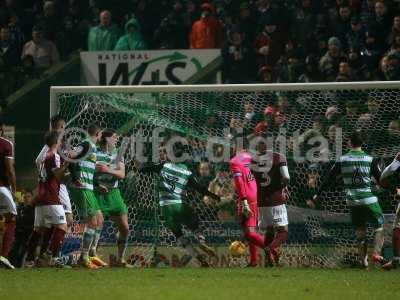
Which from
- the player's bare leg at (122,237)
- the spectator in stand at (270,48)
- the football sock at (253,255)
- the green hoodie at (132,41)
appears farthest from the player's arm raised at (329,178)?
the green hoodie at (132,41)

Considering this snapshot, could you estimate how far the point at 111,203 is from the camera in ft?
45.7

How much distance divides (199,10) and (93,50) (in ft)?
7.31

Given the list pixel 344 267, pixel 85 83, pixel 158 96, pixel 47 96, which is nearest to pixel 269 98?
pixel 158 96

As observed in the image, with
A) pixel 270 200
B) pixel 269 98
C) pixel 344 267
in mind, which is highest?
pixel 269 98

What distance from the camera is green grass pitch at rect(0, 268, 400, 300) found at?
9.99 metres

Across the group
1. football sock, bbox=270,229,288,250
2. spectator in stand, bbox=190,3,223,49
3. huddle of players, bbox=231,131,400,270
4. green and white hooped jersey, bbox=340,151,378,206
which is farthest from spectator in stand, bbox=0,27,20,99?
green and white hooped jersey, bbox=340,151,378,206

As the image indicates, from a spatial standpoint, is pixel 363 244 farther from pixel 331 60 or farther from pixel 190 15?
pixel 190 15

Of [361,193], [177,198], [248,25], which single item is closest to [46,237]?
[177,198]

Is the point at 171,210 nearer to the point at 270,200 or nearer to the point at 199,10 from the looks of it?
the point at 270,200

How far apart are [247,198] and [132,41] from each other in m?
5.87

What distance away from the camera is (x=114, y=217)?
14.0 metres

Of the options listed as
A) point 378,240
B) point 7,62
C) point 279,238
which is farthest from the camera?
point 7,62

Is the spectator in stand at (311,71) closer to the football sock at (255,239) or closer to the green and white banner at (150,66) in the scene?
the green and white banner at (150,66)

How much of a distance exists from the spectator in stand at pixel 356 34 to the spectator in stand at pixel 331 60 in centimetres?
32
